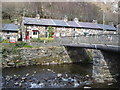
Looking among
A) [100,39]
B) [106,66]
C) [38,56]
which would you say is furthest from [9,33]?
[106,66]

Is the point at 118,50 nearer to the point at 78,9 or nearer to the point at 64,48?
the point at 64,48

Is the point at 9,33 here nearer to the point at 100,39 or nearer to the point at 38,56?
the point at 38,56

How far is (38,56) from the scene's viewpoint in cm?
2328

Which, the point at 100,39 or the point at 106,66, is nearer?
the point at 106,66

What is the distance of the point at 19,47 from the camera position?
2338 centimetres

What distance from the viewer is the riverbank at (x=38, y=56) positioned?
2130 cm

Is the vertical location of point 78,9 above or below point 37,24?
above

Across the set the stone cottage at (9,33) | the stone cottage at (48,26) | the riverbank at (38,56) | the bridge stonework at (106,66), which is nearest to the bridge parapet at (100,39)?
the bridge stonework at (106,66)

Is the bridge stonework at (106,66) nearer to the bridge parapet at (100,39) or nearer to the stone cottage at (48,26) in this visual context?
the bridge parapet at (100,39)

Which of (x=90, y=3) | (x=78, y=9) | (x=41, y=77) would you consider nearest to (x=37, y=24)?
(x=41, y=77)

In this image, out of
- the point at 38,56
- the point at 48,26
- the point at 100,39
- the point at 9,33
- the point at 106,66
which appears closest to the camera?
the point at 106,66

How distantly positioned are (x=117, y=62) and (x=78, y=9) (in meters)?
69.2

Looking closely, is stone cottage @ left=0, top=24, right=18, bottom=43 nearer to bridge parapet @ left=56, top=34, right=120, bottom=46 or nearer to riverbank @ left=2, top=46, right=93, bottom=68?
riverbank @ left=2, top=46, right=93, bottom=68

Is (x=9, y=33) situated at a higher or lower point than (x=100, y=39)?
higher
